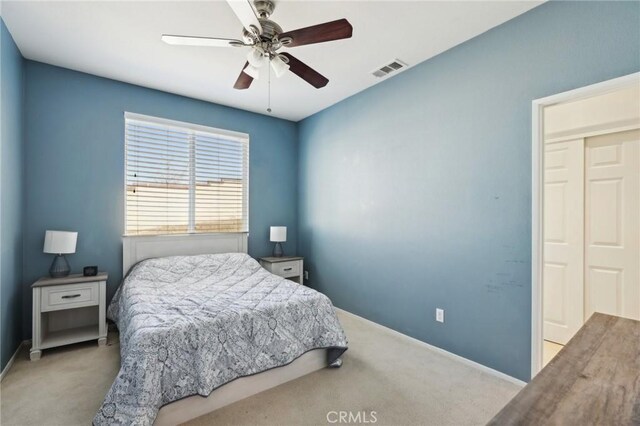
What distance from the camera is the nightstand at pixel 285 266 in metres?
4.08

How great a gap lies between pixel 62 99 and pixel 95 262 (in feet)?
5.65

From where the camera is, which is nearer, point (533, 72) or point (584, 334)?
point (584, 334)

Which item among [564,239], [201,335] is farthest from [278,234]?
[564,239]

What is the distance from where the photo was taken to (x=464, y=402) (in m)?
2.05

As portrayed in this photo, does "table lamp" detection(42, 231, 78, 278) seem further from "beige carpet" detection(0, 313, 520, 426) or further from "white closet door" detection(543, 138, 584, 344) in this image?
"white closet door" detection(543, 138, 584, 344)

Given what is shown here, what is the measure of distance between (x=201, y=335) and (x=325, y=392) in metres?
0.97

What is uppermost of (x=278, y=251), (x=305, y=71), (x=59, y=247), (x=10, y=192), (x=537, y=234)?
(x=305, y=71)

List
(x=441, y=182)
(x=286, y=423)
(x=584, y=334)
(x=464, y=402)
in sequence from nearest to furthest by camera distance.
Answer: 1. (x=584, y=334)
2. (x=286, y=423)
3. (x=464, y=402)
4. (x=441, y=182)

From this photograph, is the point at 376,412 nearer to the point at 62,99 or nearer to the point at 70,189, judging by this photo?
the point at 70,189

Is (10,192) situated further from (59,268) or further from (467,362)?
(467,362)

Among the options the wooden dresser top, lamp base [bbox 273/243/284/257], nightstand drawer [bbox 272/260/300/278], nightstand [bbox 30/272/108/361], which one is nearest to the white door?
Result: the wooden dresser top

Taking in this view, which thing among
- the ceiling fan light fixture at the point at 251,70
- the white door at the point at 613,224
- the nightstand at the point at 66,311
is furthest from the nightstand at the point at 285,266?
the white door at the point at 613,224

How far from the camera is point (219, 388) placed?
1956 mm

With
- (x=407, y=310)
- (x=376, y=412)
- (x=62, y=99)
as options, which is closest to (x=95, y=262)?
(x=62, y=99)
